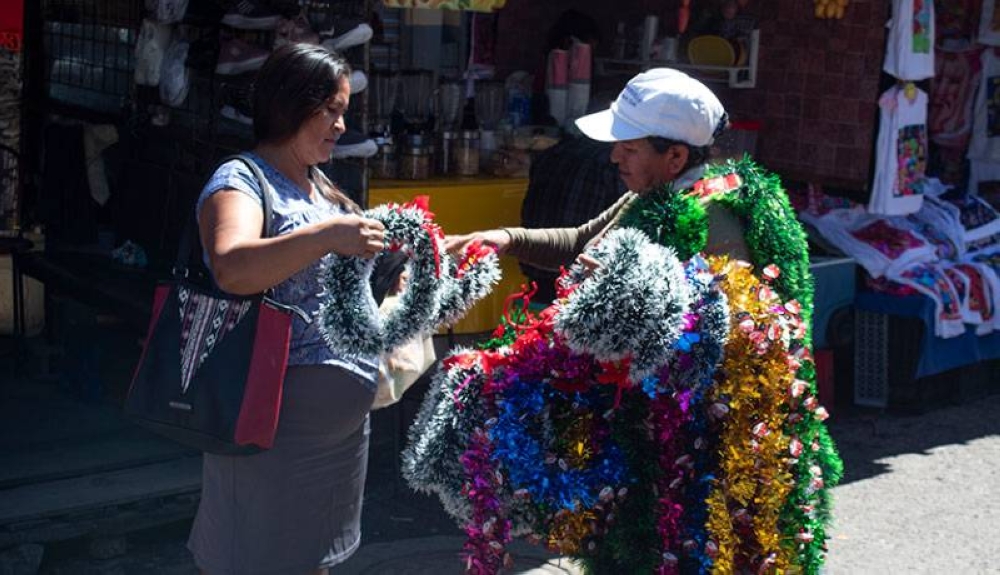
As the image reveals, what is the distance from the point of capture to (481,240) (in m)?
3.51

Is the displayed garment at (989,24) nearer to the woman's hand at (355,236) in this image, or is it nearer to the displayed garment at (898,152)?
the displayed garment at (898,152)

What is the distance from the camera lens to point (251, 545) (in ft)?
10.4

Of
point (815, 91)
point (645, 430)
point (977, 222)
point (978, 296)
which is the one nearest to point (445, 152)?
point (815, 91)

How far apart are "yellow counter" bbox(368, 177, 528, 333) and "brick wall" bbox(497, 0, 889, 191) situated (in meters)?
2.06

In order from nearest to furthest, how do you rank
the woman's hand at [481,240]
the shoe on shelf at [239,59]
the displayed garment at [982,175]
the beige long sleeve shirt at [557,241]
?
the woman's hand at [481,240] → the beige long sleeve shirt at [557,241] → the shoe on shelf at [239,59] → the displayed garment at [982,175]

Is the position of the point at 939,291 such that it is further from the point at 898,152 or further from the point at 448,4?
the point at 448,4

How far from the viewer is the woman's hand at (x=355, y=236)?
297 cm

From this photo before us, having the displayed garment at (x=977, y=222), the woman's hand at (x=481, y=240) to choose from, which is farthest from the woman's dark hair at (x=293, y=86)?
the displayed garment at (x=977, y=222)

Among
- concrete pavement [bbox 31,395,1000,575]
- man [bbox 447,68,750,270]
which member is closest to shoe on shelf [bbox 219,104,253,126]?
concrete pavement [bbox 31,395,1000,575]

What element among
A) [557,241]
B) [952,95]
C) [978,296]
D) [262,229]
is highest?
[952,95]

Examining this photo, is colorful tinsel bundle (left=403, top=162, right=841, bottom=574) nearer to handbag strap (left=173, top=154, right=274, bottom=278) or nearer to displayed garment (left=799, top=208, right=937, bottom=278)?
handbag strap (left=173, top=154, right=274, bottom=278)

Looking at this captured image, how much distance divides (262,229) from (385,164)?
368 centimetres

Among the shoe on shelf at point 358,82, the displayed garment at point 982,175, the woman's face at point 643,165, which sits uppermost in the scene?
the shoe on shelf at point 358,82

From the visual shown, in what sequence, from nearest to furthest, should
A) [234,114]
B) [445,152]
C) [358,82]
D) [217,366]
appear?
[217,366] < [358,82] < [234,114] < [445,152]
